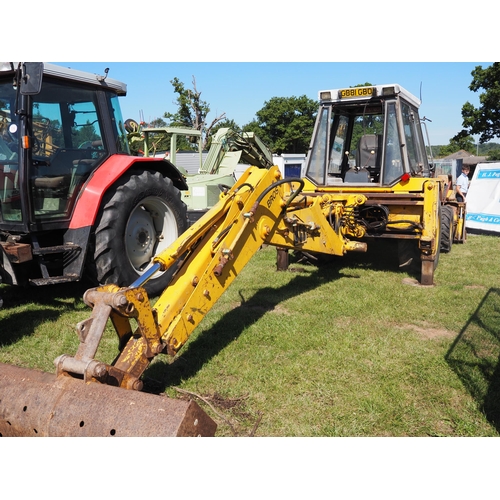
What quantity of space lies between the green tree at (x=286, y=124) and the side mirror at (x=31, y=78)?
37.0 metres

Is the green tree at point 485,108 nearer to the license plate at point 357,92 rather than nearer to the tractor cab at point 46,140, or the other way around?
the license plate at point 357,92

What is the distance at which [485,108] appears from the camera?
28016 mm

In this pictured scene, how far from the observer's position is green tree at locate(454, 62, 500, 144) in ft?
88.5

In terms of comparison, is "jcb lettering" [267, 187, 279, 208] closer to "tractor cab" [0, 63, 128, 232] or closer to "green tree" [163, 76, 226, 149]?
"tractor cab" [0, 63, 128, 232]

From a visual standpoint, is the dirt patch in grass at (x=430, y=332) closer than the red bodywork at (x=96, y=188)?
Yes

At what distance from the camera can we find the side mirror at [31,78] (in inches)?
163

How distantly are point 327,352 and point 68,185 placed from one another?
3108 mm

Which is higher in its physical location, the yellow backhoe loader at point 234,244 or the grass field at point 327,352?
the yellow backhoe loader at point 234,244

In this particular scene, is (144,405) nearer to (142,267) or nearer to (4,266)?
(4,266)

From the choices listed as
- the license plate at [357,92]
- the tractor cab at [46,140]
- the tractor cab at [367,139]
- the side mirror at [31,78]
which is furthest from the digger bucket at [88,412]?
the license plate at [357,92]

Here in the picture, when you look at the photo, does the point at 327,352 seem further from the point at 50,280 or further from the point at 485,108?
the point at 485,108

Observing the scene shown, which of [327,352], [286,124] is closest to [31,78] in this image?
[327,352]

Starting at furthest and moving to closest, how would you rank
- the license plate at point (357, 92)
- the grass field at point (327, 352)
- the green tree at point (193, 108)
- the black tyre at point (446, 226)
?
the green tree at point (193, 108) → the black tyre at point (446, 226) → the license plate at point (357, 92) → the grass field at point (327, 352)

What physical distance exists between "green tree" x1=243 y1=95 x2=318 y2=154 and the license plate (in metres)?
34.3
